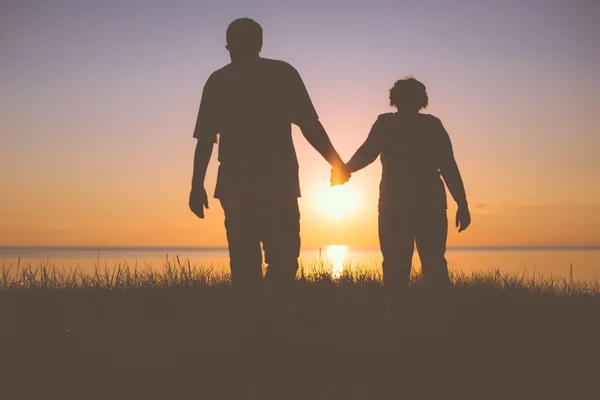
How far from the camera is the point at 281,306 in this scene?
16.9 feet

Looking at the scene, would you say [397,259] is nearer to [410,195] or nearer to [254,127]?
[410,195]

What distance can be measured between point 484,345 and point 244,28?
11.9 feet

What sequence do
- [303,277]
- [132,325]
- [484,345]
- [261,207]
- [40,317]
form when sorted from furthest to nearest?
[303,277]
[40,317]
[132,325]
[484,345]
[261,207]

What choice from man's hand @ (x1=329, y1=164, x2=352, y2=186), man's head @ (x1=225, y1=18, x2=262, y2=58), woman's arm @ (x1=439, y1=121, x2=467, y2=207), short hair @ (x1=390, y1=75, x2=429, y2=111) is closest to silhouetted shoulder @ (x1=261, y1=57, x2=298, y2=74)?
man's head @ (x1=225, y1=18, x2=262, y2=58)

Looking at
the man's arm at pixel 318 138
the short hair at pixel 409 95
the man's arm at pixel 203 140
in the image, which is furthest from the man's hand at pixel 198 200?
the short hair at pixel 409 95

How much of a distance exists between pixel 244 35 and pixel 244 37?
0.05ft

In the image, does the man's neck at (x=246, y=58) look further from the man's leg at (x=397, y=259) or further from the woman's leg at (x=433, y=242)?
the woman's leg at (x=433, y=242)

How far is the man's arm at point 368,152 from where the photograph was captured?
619 cm

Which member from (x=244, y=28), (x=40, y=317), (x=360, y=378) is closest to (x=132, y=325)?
(x=40, y=317)

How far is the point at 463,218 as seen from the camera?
Result: 639cm

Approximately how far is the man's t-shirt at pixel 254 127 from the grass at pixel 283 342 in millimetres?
1083

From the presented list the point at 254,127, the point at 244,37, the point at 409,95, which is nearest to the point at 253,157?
the point at 254,127

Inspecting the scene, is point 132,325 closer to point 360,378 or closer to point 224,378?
point 224,378

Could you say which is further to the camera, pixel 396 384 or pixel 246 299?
pixel 246 299
